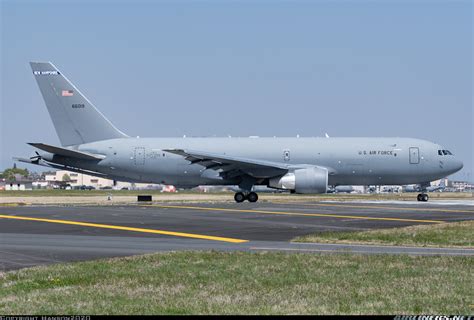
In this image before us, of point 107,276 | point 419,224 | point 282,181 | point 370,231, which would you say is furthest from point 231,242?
point 282,181

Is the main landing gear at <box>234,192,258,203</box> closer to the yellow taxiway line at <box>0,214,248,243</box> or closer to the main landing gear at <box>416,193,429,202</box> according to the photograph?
the main landing gear at <box>416,193,429,202</box>

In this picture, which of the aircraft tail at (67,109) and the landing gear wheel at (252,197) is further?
the aircraft tail at (67,109)

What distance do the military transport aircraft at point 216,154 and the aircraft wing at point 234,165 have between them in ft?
0.37

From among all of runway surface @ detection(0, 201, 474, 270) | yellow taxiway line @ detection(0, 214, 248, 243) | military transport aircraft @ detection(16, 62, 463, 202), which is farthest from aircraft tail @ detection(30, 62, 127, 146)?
yellow taxiway line @ detection(0, 214, 248, 243)

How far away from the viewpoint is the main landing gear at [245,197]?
45.5 meters

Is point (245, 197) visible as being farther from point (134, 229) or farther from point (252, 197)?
point (134, 229)

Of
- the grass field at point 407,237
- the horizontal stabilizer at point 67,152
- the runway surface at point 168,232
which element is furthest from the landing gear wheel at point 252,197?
the grass field at point 407,237

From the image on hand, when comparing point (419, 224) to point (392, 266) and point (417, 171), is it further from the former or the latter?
point (417, 171)

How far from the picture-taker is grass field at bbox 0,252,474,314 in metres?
9.16

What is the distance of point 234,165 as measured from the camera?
145 feet

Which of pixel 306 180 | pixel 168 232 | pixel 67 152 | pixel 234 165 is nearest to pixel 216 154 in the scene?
pixel 234 165

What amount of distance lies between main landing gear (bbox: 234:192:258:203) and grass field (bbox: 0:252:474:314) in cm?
3089

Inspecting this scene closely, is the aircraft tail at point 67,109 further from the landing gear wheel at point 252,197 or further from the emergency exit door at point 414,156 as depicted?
the emergency exit door at point 414,156

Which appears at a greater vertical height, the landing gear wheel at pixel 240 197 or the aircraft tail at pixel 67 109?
the aircraft tail at pixel 67 109
